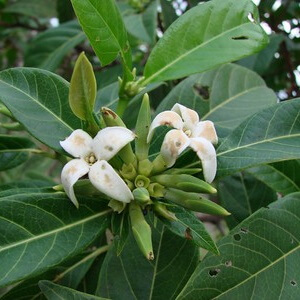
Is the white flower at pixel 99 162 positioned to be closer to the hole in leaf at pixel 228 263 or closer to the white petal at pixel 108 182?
the white petal at pixel 108 182

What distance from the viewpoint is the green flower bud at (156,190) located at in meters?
0.78

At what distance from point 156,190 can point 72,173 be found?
0.42 ft

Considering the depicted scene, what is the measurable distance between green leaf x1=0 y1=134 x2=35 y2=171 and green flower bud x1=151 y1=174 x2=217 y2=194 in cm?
41

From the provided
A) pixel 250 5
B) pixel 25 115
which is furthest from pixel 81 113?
pixel 250 5

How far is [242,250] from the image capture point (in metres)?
0.85

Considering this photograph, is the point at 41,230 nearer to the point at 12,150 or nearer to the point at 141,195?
the point at 141,195

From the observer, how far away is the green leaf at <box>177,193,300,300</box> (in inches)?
31.9

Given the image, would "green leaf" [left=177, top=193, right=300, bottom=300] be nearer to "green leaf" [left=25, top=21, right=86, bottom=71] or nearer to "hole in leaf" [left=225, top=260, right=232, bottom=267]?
"hole in leaf" [left=225, top=260, right=232, bottom=267]

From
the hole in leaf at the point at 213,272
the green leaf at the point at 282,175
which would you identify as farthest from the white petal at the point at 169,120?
the green leaf at the point at 282,175

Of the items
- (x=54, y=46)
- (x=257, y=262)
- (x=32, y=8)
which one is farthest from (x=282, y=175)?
(x=32, y=8)

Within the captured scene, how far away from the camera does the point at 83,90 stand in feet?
2.48

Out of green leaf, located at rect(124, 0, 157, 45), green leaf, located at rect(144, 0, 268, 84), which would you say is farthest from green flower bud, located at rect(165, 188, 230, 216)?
green leaf, located at rect(124, 0, 157, 45)

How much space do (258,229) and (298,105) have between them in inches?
8.2

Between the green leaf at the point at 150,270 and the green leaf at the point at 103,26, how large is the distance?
12.0 inches
